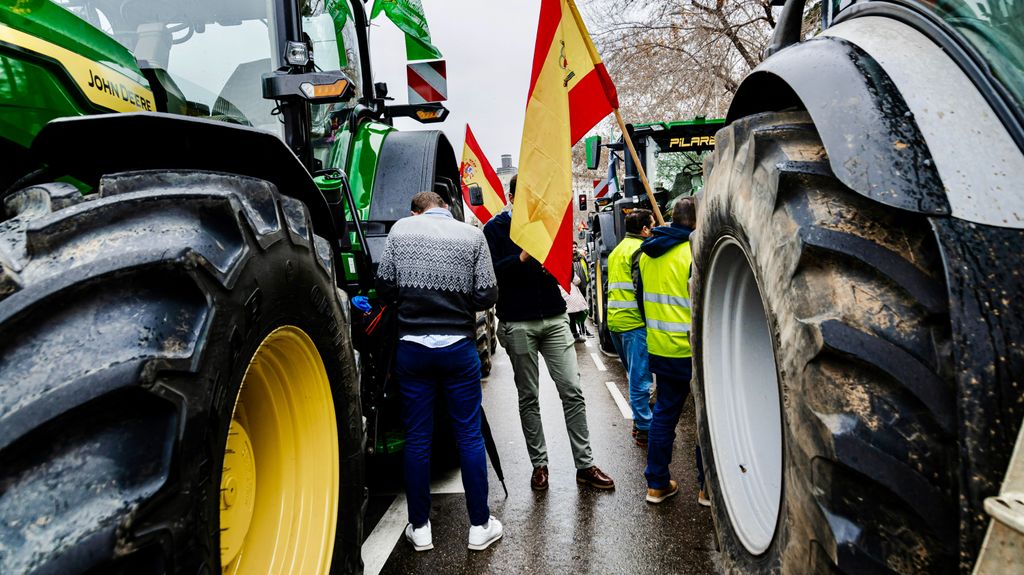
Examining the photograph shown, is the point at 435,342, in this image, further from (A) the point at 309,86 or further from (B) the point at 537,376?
(A) the point at 309,86

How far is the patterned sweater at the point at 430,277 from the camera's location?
363 cm

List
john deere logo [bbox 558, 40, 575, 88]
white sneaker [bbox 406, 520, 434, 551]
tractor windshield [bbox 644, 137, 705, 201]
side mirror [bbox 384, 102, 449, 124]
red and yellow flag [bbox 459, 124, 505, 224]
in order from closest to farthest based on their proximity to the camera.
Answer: white sneaker [bbox 406, 520, 434, 551], john deere logo [bbox 558, 40, 575, 88], side mirror [bbox 384, 102, 449, 124], red and yellow flag [bbox 459, 124, 505, 224], tractor windshield [bbox 644, 137, 705, 201]

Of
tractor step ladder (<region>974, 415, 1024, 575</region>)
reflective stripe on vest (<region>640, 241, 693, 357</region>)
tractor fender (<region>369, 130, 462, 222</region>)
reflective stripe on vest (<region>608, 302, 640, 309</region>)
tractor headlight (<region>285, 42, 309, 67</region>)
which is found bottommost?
reflective stripe on vest (<region>608, 302, 640, 309</region>)

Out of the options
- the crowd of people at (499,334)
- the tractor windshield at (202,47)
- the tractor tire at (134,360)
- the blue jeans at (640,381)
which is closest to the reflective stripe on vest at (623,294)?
the blue jeans at (640,381)

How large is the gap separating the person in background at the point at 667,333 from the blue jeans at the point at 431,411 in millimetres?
1141

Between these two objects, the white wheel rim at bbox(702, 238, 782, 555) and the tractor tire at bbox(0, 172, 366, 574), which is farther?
the white wheel rim at bbox(702, 238, 782, 555)

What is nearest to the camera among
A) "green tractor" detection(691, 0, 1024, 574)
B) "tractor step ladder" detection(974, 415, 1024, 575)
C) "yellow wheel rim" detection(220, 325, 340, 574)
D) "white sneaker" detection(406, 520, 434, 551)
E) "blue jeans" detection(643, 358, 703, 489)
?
"tractor step ladder" detection(974, 415, 1024, 575)

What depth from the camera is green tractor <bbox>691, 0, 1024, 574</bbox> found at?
1214 millimetres

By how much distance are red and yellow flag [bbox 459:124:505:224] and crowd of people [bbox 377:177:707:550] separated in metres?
3.32

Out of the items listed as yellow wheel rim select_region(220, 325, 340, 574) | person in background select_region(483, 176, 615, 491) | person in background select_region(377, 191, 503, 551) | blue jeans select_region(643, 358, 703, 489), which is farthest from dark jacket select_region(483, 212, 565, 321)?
yellow wheel rim select_region(220, 325, 340, 574)

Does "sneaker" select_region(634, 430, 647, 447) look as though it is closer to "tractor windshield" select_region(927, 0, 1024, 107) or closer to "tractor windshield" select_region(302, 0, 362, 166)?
"tractor windshield" select_region(302, 0, 362, 166)

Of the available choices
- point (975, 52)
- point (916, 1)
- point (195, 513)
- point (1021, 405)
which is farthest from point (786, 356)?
point (195, 513)

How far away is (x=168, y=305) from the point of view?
1.32m

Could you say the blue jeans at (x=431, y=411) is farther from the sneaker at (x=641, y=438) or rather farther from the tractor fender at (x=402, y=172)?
the sneaker at (x=641, y=438)
